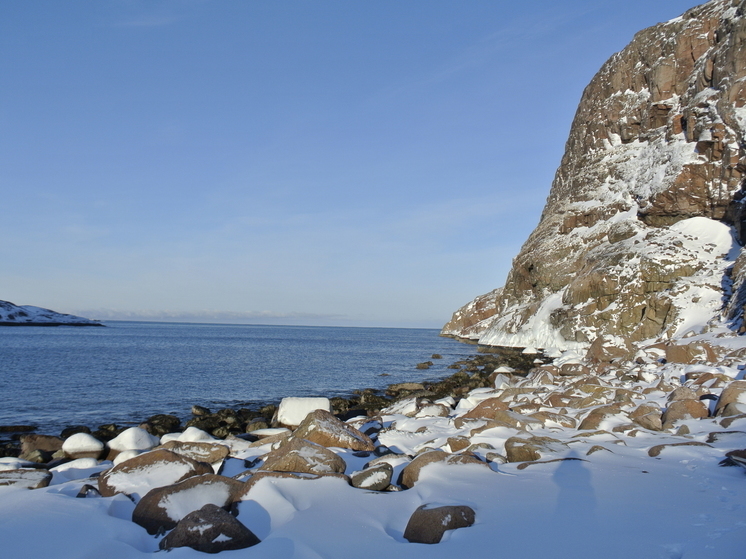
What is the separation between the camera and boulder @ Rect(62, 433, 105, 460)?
44.8 ft

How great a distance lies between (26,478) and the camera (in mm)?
8984

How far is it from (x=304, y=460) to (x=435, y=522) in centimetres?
333

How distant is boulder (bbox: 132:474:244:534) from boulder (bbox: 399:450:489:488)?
258 cm

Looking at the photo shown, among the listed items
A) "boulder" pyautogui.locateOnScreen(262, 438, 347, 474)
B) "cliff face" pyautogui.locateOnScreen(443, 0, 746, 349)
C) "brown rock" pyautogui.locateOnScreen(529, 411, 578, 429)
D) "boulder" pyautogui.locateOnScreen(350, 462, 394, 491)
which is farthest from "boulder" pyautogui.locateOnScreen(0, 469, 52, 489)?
"cliff face" pyautogui.locateOnScreen(443, 0, 746, 349)

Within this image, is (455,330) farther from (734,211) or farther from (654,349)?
(654,349)

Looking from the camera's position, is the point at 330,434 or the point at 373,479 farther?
the point at 330,434

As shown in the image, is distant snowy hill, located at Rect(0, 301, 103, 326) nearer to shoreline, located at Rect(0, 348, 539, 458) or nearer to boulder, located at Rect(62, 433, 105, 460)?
shoreline, located at Rect(0, 348, 539, 458)

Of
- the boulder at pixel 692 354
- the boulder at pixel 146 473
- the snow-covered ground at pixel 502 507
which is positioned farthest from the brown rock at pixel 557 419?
the boulder at pixel 692 354

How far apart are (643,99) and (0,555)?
8021cm

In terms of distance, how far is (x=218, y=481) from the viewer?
→ 738 cm

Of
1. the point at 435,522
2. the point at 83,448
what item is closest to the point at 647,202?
the point at 83,448

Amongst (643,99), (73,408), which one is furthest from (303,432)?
(643,99)

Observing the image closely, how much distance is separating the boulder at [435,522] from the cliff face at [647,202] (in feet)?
105

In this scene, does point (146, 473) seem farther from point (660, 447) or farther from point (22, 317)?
point (22, 317)
